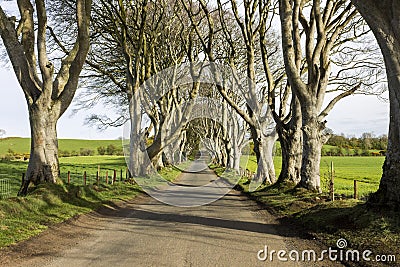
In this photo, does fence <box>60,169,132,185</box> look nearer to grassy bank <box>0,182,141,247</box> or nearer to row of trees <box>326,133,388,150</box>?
grassy bank <box>0,182,141,247</box>

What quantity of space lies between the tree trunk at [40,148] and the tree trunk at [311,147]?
8477 millimetres

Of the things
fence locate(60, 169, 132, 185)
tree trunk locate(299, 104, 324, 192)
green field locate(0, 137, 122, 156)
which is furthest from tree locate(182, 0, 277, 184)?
green field locate(0, 137, 122, 156)

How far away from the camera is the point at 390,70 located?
8422mm

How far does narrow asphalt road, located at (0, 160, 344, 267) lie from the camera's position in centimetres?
682

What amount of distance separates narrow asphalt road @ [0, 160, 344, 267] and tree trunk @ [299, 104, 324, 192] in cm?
270

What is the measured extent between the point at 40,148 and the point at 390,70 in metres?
10.5

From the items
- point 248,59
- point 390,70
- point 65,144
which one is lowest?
point 65,144

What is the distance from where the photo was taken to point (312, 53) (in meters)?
15.1

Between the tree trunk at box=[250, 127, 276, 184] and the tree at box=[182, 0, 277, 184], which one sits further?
the tree trunk at box=[250, 127, 276, 184]

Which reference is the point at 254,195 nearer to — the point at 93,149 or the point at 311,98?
the point at 311,98

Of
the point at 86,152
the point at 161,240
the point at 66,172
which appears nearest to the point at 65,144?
the point at 86,152

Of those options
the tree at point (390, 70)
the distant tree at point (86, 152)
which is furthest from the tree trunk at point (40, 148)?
the distant tree at point (86, 152)

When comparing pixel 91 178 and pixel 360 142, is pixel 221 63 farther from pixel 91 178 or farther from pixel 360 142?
pixel 360 142

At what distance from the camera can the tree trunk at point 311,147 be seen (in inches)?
565
